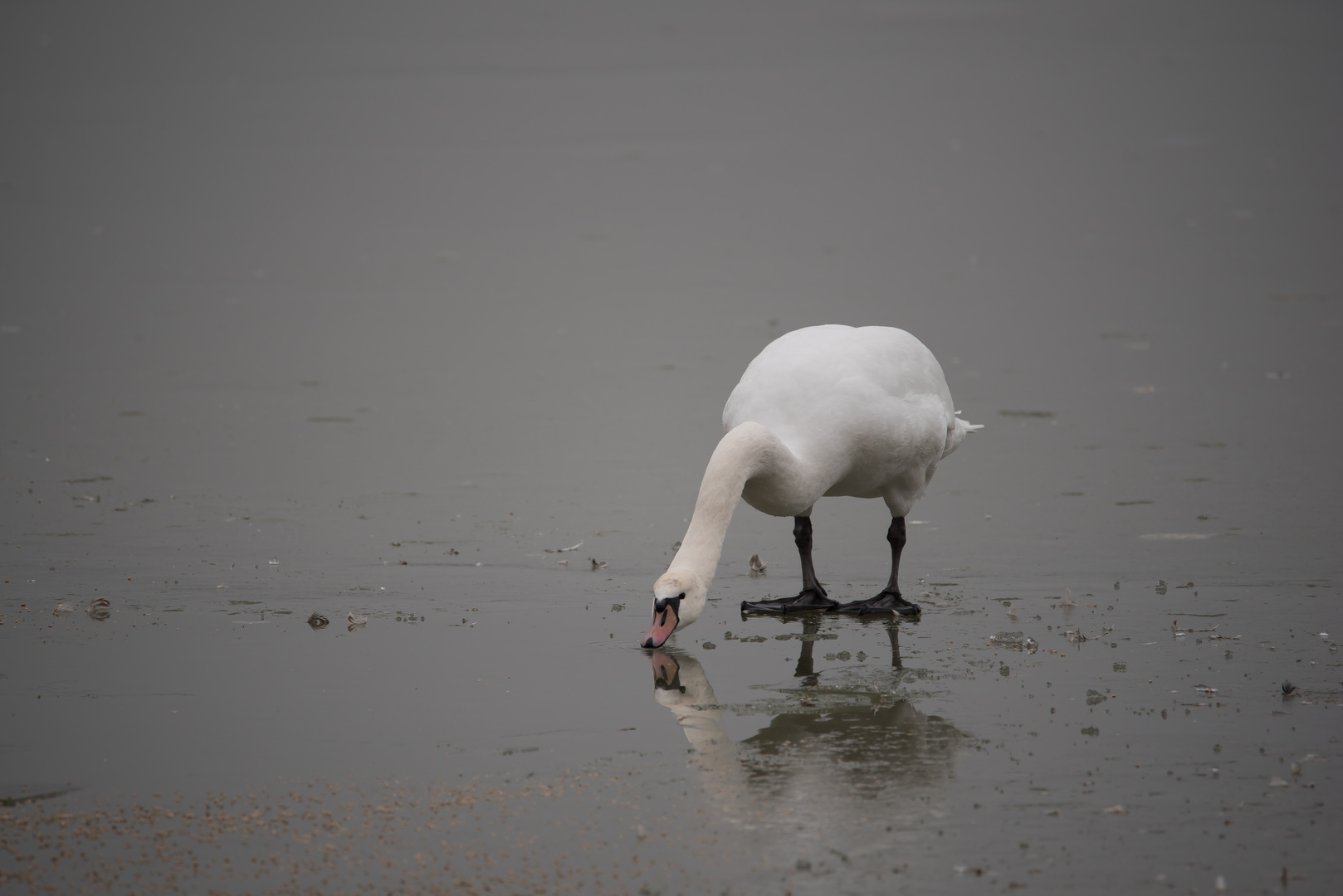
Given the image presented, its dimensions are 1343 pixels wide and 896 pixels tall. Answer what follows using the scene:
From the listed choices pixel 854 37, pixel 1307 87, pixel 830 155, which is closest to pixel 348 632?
pixel 830 155

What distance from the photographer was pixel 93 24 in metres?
28.6

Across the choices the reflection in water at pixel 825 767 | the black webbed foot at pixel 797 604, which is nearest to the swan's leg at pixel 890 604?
the black webbed foot at pixel 797 604

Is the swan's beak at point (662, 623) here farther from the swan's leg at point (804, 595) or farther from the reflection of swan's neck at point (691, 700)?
the swan's leg at point (804, 595)

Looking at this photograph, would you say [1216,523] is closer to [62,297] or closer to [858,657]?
[858,657]

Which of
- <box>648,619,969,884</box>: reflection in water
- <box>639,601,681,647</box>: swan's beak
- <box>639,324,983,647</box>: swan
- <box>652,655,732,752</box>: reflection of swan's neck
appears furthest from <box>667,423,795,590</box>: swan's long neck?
<box>648,619,969,884</box>: reflection in water

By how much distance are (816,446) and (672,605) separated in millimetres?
1296

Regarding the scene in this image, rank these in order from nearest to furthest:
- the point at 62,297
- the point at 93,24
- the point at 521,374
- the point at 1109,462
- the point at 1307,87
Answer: the point at 1109,462 < the point at 521,374 < the point at 62,297 < the point at 1307,87 < the point at 93,24

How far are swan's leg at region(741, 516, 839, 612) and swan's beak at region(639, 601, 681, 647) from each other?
113 centimetres

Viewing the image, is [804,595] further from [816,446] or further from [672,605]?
[672,605]

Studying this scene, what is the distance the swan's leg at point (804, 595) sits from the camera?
23.7ft

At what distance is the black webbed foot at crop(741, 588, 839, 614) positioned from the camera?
283 inches

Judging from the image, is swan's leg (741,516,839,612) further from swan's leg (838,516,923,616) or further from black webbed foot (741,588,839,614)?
swan's leg (838,516,923,616)

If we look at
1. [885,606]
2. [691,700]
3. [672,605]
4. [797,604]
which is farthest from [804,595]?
[691,700]

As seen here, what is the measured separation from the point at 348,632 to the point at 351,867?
2.52 m
